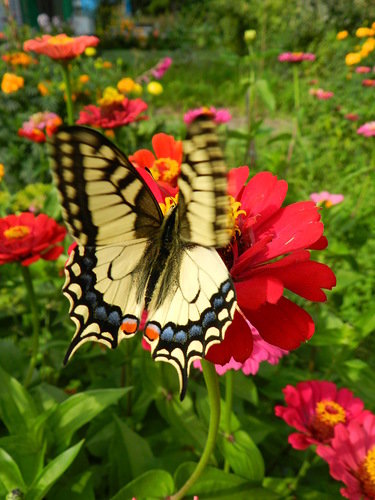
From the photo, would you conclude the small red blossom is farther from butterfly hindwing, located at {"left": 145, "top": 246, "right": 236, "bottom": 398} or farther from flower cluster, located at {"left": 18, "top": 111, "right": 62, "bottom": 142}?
butterfly hindwing, located at {"left": 145, "top": 246, "right": 236, "bottom": 398}

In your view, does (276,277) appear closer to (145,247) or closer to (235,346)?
(235,346)

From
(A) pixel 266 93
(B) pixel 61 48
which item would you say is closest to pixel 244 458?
(B) pixel 61 48

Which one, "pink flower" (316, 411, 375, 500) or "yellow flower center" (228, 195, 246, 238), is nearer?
"yellow flower center" (228, 195, 246, 238)

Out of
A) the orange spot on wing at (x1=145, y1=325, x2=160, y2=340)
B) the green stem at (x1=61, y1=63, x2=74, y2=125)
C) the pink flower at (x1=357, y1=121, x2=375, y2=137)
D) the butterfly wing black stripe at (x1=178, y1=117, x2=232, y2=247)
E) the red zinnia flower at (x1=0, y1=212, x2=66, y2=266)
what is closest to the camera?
the butterfly wing black stripe at (x1=178, y1=117, x2=232, y2=247)

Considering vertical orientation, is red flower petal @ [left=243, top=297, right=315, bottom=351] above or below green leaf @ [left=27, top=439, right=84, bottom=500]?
above

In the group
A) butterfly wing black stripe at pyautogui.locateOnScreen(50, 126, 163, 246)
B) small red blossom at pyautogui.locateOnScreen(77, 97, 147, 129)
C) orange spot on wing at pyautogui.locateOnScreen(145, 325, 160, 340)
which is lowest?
orange spot on wing at pyautogui.locateOnScreen(145, 325, 160, 340)

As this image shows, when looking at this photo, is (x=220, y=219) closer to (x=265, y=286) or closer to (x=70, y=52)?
(x=265, y=286)

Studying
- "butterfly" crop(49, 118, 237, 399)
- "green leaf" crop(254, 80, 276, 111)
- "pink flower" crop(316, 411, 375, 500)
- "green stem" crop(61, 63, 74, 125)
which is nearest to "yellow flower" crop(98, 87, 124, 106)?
"green stem" crop(61, 63, 74, 125)
